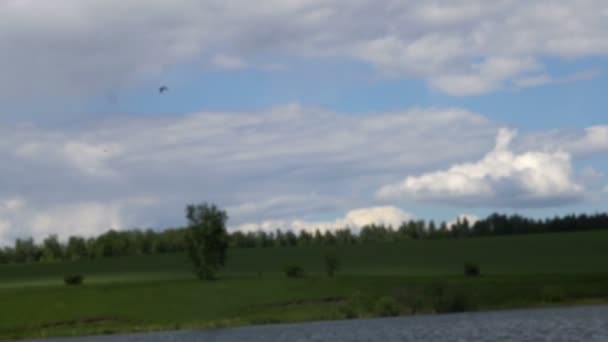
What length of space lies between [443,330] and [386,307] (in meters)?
26.1

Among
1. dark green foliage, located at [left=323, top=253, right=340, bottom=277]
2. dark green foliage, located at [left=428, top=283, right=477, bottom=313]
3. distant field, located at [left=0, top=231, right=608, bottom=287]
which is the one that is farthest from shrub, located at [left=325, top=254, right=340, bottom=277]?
dark green foliage, located at [left=428, top=283, right=477, bottom=313]

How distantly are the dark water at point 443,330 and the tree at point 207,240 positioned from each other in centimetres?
3976

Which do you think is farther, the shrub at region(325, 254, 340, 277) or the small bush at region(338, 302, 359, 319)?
the shrub at region(325, 254, 340, 277)

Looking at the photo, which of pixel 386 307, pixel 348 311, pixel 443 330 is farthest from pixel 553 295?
pixel 443 330

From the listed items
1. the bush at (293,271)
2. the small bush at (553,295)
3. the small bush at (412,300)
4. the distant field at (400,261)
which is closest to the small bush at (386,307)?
the small bush at (412,300)

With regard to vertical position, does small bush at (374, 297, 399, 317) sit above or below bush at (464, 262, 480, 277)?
below

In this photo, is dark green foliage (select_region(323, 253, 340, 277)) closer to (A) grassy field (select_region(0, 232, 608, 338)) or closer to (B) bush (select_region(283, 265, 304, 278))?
(B) bush (select_region(283, 265, 304, 278))

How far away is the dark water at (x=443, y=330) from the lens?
234ft

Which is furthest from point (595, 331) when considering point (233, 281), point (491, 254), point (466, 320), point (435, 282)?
point (491, 254)

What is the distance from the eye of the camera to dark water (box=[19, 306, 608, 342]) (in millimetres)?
71375

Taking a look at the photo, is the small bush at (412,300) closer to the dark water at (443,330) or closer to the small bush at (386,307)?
the small bush at (386,307)

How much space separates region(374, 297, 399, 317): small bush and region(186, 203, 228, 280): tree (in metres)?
38.0

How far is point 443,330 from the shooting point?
7850cm

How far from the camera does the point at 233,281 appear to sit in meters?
127
